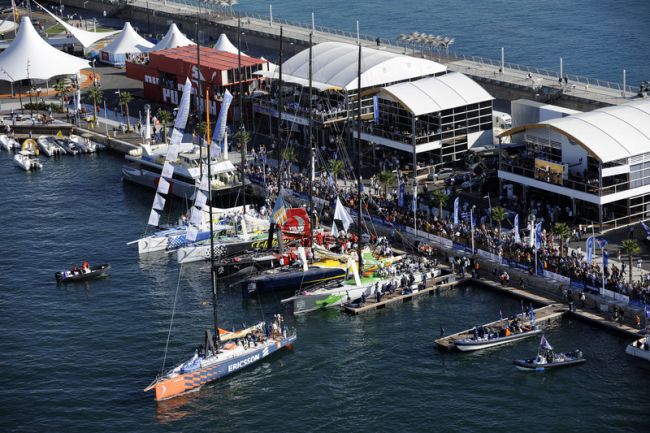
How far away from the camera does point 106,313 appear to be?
97312 millimetres

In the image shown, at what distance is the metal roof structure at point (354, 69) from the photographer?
12781 cm

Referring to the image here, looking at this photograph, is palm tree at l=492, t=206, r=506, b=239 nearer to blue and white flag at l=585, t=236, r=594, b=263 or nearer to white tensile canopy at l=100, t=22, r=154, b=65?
blue and white flag at l=585, t=236, r=594, b=263

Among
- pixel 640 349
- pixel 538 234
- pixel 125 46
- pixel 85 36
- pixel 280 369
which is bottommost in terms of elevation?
pixel 280 369

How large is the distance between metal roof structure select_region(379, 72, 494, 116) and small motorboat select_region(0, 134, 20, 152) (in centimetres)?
4751

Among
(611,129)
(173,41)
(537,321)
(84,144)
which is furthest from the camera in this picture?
(173,41)

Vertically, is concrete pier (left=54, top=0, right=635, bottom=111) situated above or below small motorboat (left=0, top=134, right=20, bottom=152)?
above

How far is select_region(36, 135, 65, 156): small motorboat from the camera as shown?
142 metres

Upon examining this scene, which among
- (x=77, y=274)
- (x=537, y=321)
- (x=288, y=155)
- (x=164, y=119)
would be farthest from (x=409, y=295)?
(x=164, y=119)

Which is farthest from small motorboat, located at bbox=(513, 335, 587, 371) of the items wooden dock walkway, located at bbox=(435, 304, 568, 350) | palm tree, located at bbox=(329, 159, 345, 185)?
palm tree, located at bbox=(329, 159, 345, 185)

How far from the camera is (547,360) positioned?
275 feet

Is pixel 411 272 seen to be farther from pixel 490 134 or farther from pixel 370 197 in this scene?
pixel 490 134

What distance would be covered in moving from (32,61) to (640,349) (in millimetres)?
101053

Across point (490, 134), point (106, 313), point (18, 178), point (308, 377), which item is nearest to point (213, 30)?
point (18, 178)

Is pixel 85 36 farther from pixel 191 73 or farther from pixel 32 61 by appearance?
pixel 191 73
